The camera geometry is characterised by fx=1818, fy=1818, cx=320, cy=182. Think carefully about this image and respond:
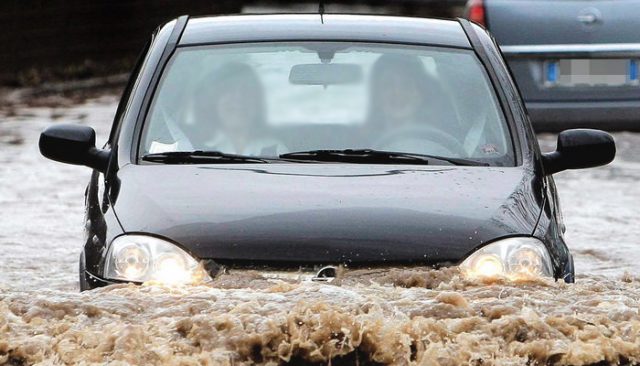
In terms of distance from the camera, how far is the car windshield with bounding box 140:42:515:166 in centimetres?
693

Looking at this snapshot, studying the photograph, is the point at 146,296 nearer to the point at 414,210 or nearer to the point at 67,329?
the point at 67,329

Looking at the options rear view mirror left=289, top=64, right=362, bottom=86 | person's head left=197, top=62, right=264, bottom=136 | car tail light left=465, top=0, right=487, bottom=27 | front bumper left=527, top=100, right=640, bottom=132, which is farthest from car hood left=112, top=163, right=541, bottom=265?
car tail light left=465, top=0, right=487, bottom=27

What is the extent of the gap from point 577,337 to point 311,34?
257 cm

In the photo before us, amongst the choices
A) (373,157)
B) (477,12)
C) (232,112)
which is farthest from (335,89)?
(477,12)

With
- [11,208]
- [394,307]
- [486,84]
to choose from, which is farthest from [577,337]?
[11,208]

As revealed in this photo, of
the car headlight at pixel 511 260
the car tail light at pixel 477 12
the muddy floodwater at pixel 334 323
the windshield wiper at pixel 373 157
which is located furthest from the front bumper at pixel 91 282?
the car tail light at pixel 477 12

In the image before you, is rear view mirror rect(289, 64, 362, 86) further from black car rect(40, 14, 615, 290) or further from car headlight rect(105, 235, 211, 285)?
car headlight rect(105, 235, 211, 285)

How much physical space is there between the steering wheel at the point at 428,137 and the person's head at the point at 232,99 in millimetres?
652

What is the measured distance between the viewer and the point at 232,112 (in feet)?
24.5

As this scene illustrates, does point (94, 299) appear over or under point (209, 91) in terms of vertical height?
under

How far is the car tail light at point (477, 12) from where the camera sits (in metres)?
14.4

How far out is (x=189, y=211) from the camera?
6059 millimetres

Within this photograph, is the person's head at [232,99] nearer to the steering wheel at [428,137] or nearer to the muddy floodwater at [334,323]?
the steering wheel at [428,137]

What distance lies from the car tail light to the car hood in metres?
7.82
